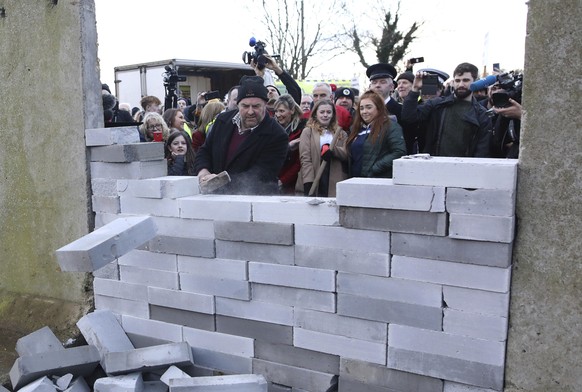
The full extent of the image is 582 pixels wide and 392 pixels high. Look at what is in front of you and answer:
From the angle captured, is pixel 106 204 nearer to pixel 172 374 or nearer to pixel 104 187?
pixel 104 187

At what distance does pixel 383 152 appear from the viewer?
4027 millimetres

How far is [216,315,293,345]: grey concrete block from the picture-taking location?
3.06 m

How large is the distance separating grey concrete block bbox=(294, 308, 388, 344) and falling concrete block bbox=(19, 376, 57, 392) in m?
1.44

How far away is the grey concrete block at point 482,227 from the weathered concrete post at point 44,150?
2.49m

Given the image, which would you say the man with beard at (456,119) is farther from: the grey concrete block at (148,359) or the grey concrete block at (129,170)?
the grey concrete block at (148,359)

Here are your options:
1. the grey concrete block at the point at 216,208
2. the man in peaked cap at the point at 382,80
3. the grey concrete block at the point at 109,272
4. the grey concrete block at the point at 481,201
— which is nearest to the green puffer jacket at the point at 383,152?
the man in peaked cap at the point at 382,80

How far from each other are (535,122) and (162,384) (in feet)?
8.15

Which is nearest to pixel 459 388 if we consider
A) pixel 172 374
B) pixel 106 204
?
pixel 172 374

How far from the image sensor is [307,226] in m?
2.91

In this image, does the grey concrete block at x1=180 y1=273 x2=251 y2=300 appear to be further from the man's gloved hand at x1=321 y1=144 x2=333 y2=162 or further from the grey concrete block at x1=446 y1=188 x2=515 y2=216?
the man's gloved hand at x1=321 y1=144 x2=333 y2=162

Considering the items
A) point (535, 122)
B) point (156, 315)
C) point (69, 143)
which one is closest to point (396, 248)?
point (535, 122)

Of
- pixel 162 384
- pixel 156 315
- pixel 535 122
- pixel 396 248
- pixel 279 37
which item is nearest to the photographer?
pixel 535 122

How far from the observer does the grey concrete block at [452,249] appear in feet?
8.02

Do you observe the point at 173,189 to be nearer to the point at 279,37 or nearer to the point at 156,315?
the point at 156,315
